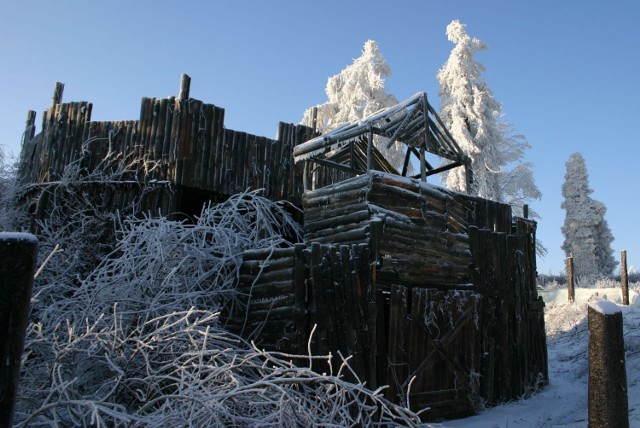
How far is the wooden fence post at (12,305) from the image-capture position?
92.8 inches

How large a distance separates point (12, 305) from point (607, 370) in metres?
4.01

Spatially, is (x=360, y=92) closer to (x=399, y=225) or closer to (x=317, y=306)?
(x=399, y=225)

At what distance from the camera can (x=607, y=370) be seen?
4.02 metres

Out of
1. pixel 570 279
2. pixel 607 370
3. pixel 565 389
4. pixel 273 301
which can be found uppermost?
pixel 570 279

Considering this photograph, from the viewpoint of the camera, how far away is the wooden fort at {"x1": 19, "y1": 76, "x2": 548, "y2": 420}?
752 cm

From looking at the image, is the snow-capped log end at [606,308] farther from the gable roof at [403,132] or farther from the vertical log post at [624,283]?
the vertical log post at [624,283]

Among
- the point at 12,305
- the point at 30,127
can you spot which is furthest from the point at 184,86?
the point at 12,305

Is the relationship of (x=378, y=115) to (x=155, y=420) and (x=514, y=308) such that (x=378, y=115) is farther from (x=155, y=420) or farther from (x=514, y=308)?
(x=155, y=420)

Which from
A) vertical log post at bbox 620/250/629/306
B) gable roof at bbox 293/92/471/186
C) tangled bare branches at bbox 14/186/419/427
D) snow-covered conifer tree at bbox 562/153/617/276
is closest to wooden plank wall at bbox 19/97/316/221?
gable roof at bbox 293/92/471/186

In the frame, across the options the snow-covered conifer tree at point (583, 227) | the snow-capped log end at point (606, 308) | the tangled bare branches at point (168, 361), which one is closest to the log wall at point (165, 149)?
the tangled bare branches at point (168, 361)

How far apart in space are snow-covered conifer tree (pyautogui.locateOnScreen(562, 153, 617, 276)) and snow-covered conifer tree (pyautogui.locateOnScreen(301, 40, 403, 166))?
A: 1556 cm

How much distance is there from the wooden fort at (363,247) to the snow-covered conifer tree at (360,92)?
16111 mm

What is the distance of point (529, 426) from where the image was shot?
28.3 ft

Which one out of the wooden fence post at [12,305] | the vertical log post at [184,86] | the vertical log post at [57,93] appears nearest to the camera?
the wooden fence post at [12,305]
